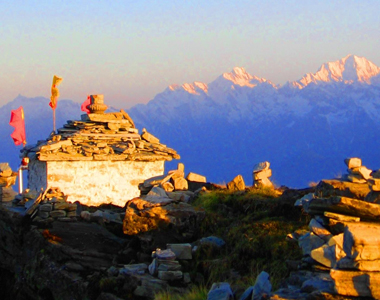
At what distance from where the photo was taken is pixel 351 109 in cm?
11969

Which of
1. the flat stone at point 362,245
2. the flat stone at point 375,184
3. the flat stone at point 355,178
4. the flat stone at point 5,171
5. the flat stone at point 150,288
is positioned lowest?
the flat stone at point 362,245

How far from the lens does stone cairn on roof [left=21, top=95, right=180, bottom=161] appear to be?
18688 millimetres

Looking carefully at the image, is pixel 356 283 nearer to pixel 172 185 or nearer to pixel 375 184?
pixel 375 184

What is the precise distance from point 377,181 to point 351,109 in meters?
114

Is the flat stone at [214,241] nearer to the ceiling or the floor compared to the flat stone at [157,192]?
nearer to the floor

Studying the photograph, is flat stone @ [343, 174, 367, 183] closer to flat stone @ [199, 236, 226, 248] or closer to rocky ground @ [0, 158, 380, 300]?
rocky ground @ [0, 158, 380, 300]

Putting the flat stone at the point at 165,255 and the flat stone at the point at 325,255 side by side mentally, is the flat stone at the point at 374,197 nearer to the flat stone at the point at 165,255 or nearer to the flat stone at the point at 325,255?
the flat stone at the point at 325,255

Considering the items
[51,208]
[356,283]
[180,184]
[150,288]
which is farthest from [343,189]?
[51,208]

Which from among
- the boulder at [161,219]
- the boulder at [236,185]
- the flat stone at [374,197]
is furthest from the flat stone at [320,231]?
the boulder at [236,185]

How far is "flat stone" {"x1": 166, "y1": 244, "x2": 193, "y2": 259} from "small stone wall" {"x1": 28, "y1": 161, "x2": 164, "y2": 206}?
7894 millimetres

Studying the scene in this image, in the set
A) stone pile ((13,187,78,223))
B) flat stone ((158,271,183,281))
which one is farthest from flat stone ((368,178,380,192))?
stone pile ((13,187,78,223))

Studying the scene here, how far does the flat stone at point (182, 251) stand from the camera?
36.9ft

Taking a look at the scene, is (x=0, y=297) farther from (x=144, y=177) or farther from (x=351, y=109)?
(x=351, y=109)

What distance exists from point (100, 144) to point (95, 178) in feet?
3.20
